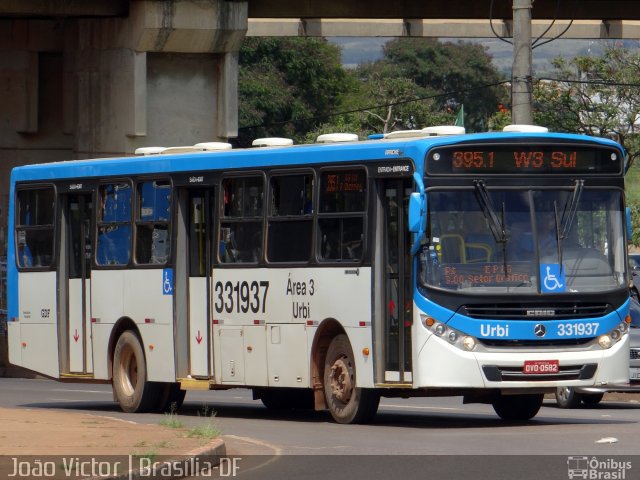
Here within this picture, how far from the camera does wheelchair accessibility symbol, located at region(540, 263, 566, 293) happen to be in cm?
1538

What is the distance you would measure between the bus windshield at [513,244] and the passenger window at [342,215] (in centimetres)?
99

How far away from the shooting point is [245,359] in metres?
17.5

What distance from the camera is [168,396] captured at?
19266mm

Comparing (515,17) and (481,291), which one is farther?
(515,17)

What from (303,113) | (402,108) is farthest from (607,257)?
(303,113)

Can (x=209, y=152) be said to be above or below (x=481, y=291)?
above

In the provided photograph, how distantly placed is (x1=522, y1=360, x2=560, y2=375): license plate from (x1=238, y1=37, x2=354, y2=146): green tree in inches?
2160

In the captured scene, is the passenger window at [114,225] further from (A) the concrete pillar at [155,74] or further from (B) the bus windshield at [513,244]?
(A) the concrete pillar at [155,74]

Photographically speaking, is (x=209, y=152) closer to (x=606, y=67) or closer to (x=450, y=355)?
(x=450, y=355)

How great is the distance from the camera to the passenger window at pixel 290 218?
658 inches

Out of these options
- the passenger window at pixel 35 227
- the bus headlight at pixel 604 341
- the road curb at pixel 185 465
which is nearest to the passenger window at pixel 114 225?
the passenger window at pixel 35 227

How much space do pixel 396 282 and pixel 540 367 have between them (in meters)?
1.64

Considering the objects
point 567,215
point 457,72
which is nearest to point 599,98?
point 567,215

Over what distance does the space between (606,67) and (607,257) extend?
1648 inches
